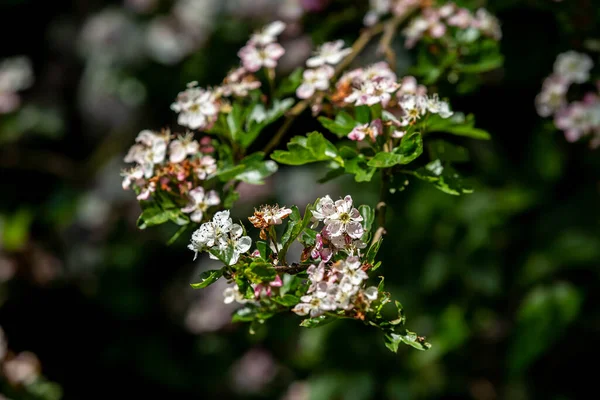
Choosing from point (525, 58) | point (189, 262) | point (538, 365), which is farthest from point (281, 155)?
point (189, 262)

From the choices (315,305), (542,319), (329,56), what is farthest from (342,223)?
(542,319)

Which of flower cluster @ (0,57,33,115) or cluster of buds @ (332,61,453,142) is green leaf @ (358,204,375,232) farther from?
flower cluster @ (0,57,33,115)

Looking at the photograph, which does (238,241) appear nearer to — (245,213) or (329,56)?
(329,56)

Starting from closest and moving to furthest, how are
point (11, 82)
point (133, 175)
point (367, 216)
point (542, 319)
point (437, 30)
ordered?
point (367, 216), point (133, 175), point (437, 30), point (542, 319), point (11, 82)

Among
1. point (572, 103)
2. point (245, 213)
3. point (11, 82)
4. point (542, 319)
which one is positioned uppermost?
point (572, 103)

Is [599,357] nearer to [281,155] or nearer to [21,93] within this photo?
[281,155]

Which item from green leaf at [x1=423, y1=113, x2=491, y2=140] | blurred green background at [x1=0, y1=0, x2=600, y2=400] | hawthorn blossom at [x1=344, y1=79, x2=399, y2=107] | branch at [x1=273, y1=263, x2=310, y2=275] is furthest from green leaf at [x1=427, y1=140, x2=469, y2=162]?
branch at [x1=273, y1=263, x2=310, y2=275]

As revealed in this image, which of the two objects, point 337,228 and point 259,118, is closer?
point 337,228
